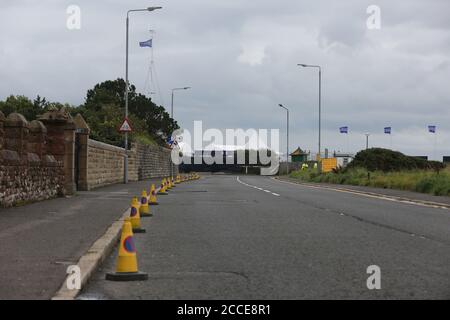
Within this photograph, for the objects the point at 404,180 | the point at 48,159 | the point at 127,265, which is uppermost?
the point at 48,159

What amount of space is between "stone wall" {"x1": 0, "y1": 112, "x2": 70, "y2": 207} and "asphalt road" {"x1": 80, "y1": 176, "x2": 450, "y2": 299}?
11.9ft

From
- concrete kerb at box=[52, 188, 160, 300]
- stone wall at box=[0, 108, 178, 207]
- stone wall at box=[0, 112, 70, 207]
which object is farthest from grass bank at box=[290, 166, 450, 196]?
concrete kerb at box=[52, 188, 160, 300]

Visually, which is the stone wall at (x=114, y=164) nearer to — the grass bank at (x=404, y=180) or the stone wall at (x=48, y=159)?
the stone wall at (x=48, y=159)

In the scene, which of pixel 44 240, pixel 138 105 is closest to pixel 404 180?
pixel 44 240

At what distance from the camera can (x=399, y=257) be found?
9.24 metres

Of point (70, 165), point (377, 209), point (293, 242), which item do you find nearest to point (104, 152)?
point (70, 165)

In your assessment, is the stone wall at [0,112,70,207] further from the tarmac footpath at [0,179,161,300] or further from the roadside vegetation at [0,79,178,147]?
the roadside vegetation at [0,79,178,147]

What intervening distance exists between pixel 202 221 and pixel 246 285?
7.18 m

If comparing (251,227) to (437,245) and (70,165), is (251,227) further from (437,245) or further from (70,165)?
(70,165)

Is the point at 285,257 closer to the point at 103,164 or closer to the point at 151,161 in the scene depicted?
the point at 103,164

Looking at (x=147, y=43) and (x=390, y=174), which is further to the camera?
(x=147, y=43)

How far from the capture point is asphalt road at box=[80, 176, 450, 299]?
6.88 metres

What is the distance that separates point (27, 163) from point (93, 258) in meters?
9.89

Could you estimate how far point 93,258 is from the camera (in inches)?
325
